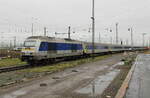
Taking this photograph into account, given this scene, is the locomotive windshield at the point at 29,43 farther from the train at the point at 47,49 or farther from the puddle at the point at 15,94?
the puddle at the point at 15,94

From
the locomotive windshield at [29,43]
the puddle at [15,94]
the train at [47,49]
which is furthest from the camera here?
the locomotive windshield at [29,43]

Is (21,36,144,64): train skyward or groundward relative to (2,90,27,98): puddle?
skyward

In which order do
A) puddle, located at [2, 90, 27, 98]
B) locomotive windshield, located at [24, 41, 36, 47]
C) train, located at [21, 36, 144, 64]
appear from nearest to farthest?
puddle, located at [2, 90, 27, 98]
train, located at [21, 36, 144, 64]
locomotive windshield, located at [24, 41, 36, 47]

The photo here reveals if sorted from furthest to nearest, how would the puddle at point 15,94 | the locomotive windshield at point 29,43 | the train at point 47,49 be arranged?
the locomotive windshield at point 29,43, the train at point 47,49, the puddle at point 15,94

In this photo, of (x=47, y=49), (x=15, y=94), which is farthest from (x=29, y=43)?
(x=15, y=94)

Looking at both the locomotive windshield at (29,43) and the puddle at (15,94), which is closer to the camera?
the puddle at (15,94)

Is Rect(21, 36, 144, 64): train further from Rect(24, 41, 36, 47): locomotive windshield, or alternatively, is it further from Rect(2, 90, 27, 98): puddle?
Rect(2, 90, 27, 98): puddle

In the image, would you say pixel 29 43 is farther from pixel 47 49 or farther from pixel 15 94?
pixel 15 94

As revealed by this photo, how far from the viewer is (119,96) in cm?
782

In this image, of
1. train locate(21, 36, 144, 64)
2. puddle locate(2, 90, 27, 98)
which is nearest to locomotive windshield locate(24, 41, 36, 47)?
train locate(21, 36, 144, 64)

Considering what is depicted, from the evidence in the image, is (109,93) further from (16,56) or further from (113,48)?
(113,48)

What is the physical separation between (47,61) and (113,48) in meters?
39.3

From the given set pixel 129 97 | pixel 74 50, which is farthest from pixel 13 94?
pixel 74 50

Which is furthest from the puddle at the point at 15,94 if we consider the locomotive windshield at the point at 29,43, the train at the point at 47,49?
the locomotive windshield at the point at 29,43
